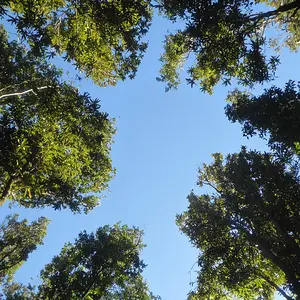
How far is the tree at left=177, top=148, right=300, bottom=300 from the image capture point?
13734 mm

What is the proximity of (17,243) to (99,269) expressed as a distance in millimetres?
8029

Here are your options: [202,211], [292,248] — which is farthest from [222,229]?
[292,248]

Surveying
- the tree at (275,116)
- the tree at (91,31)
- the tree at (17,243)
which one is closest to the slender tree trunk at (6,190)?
the tree at (91,31)

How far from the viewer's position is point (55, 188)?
15477 mm

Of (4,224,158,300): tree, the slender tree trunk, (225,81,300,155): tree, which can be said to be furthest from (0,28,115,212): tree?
(225,81,300,155): tree

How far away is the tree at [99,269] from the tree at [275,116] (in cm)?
1187

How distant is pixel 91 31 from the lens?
13.3m

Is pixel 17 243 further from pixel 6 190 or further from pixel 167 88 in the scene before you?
pixel 167 88

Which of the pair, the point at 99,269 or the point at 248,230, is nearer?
the point at 248,230

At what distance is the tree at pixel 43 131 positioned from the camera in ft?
42.9

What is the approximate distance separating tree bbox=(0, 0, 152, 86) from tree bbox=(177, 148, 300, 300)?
930cm

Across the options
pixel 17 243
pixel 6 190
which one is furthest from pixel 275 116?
pixel 17 243

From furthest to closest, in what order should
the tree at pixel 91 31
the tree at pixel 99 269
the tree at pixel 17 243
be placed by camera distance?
the tree at pixel 17 243 → the tree at pixel 99 269 → the tree at pixel 91 31

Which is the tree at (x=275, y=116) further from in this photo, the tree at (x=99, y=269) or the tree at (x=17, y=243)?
the tree at (x=17, y=243)
